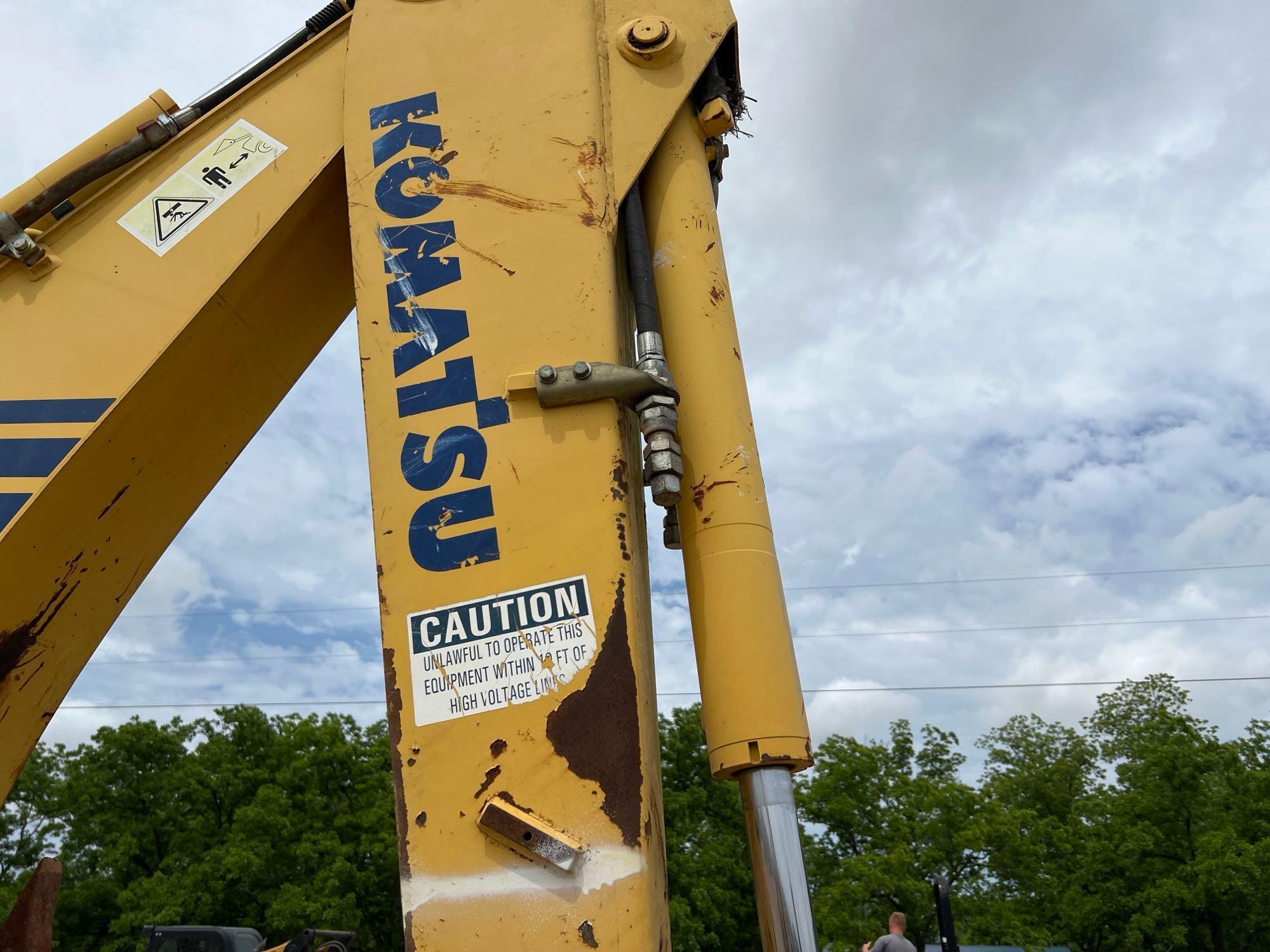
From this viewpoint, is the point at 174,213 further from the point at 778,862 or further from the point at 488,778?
the point at 778,862

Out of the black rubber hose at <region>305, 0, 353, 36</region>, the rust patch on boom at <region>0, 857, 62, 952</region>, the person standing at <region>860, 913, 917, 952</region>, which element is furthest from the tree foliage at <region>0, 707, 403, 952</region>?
the black rubber hose at <region>305, 0, 353, 36</region>

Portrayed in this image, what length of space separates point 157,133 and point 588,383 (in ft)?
7.05

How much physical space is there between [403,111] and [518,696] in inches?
81.5

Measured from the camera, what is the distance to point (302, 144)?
11.8ft

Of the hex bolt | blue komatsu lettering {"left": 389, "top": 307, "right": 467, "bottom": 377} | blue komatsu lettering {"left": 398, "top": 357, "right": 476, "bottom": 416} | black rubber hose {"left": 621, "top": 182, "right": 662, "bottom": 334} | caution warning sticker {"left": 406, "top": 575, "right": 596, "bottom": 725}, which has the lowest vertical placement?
caution warning sticker {"left": 406, "top": 575, "right": 596, "bottom": 725}

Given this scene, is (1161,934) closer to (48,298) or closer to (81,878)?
(81,878)

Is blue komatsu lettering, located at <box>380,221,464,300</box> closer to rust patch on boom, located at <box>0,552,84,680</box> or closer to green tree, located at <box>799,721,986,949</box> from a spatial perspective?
rust patch on boom, located at <box>0,552,84,680</box>

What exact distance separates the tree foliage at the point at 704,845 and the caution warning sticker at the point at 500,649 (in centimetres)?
1808

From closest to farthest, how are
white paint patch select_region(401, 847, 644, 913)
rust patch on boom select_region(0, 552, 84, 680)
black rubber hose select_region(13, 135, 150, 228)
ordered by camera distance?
white paint patch select_region(401, 847, 644, 913) → rust patch on boom select_region(0, 552, 84, 680) → black rubber hose select_region(13, 135, 150, 228)

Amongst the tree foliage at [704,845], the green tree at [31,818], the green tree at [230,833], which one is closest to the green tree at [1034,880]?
the tree foliage at [704,845]

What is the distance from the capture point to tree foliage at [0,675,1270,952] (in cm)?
1961

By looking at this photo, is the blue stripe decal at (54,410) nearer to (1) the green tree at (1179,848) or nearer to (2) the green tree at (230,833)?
(2) the green tree at (230,833)

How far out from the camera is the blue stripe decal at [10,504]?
3057mm

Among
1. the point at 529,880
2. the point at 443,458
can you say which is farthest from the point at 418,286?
the point at 529,880
